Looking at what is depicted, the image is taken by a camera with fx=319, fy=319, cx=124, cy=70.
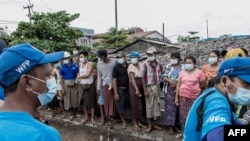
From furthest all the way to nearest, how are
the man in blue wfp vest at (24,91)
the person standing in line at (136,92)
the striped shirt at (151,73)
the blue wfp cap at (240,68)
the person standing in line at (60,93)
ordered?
the person standing in line at (60,93), the person standing in line at (136,92), the striped shirt at (151,73), the blue wfp cap at (240,68), the man in blue wfp vest at (24,91)

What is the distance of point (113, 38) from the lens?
26.6m

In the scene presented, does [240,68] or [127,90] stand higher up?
[240,68]

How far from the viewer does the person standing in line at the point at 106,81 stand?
720cm

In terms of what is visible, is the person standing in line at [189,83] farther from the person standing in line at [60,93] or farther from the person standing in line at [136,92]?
the person standing in line at [60,93]

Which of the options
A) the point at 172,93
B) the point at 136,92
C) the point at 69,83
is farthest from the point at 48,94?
the point at 69,83

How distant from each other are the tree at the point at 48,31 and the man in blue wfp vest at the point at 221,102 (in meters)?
11.5

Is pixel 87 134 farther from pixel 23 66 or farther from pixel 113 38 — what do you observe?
pixel 113 38


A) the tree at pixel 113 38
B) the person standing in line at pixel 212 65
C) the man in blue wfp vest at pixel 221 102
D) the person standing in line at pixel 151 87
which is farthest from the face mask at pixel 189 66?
the tree at pixel 113 38

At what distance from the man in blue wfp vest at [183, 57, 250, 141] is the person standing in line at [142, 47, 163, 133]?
4620 mm

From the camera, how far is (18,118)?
1.46 metres

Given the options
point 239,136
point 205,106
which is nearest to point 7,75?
point 205,106

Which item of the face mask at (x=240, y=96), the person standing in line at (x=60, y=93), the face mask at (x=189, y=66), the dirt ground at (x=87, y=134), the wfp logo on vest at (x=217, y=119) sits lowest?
the dirt ground at (x=87, y=134)

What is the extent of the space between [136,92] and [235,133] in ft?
17.2

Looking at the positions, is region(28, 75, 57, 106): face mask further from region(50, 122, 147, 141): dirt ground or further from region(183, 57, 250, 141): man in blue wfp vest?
region(50, 122, 147, 141): dirt ground
